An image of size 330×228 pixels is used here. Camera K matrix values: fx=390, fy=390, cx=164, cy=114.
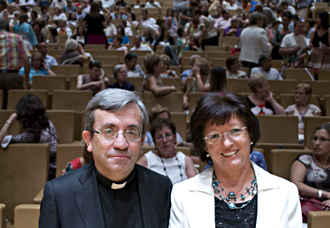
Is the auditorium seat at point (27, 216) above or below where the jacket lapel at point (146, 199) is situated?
below

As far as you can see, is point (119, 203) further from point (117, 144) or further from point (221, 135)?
point (221, 135)

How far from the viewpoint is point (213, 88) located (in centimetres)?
362

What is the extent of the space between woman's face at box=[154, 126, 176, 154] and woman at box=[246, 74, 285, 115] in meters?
1.32

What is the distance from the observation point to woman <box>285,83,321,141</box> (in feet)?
12.6

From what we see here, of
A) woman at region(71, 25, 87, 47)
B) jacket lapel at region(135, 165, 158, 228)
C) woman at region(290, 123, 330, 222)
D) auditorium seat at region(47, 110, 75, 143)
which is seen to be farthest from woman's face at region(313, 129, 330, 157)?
woman at region(71, 25, 87, 47)

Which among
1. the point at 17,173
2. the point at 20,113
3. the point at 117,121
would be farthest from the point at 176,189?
the point at 20,113

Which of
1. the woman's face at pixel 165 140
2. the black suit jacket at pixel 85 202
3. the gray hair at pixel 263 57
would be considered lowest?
the woman's face at pixel 165 140

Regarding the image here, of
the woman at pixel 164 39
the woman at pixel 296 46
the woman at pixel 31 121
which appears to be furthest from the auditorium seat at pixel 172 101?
the woman at pixel 164 39

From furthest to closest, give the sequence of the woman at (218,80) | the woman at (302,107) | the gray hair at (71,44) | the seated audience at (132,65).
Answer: the gray hair at (71,44) → the seated audience at (132,65) → the woman at (302,107) → the woman at (218,80)

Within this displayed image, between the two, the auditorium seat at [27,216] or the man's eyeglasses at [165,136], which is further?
the man's eyeglasses at [165,136]

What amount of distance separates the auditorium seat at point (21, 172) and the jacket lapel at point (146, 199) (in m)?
1.56

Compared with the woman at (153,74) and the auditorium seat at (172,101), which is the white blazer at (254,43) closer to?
the woman at (153,74)

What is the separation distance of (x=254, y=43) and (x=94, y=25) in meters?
2.88

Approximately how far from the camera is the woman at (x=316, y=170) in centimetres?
245
